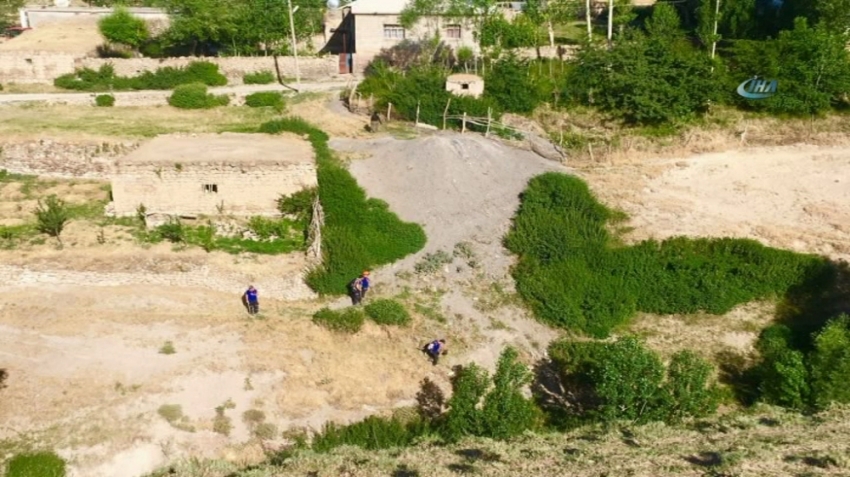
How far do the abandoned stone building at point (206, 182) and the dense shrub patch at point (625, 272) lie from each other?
→ 7388 millimetres

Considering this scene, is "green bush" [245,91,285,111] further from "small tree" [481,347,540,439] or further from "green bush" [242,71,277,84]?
"small tree" [481,347,540,439]

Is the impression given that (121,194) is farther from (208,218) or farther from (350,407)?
(350,407)

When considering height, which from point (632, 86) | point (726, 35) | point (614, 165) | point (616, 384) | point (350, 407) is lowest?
point (350, 407)

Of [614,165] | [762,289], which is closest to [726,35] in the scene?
[614,165]

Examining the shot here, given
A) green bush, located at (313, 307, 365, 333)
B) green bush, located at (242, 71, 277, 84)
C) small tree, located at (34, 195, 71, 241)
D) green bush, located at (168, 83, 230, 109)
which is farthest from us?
green bush, located at (242, 71, 277, 84)

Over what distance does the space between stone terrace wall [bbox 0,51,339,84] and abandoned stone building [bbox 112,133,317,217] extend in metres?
13.6

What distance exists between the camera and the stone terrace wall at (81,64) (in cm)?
3300

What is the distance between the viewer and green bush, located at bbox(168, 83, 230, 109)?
3031 centimetres

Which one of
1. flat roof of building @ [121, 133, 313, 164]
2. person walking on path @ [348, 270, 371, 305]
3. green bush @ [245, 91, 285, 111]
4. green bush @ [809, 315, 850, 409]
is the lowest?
green bush @ [809, 315, 850, 409]

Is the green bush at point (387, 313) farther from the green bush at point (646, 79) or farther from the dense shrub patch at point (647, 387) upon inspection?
the green bush at point (646, 79)

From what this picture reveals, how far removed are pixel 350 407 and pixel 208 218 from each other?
896 cm

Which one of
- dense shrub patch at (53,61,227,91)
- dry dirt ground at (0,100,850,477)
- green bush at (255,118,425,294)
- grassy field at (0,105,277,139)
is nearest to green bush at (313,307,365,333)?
dry dirt ground at (0,100,850,477)

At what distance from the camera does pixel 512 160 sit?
24469 mm

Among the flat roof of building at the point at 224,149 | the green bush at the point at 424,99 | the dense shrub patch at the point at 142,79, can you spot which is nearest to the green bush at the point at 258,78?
the dense shrub patch at the point at 142,79
